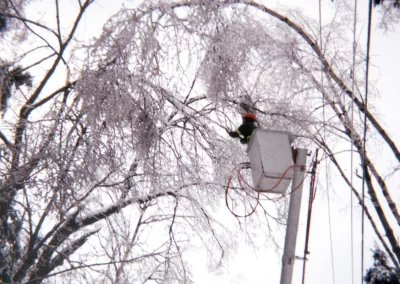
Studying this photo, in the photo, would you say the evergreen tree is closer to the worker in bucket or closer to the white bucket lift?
the worker in bucket

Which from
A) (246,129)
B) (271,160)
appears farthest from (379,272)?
(271,160)

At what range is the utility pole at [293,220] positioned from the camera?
2.45m

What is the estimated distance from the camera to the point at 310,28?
267 inches

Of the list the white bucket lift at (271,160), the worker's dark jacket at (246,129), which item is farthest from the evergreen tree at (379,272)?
the white bucket lift at (271,160)

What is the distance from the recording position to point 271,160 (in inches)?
101

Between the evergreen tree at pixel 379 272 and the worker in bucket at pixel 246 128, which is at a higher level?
the evergreen tree at pixel 379 272

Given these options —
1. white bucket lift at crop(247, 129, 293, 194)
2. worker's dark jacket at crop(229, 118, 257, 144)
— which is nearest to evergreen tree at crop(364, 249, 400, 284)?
worker's dark jacket at crop(229, 118, 257, 144)

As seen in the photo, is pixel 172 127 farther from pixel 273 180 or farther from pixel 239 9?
pixel 273 180

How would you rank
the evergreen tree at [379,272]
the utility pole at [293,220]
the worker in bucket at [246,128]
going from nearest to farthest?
the utility pole at [293,220] < the worker in bucket at [246,128] < the evergreen tree at [379,272]

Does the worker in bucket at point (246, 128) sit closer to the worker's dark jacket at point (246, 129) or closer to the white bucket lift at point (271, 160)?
the worker's dark jacket at point (246, 129)

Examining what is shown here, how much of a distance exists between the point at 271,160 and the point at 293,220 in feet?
1.35

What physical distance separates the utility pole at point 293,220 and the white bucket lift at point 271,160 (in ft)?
0.24

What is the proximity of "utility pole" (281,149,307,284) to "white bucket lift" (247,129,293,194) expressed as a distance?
72mm

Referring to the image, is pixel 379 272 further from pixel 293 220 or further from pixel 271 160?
pixel 271 160
